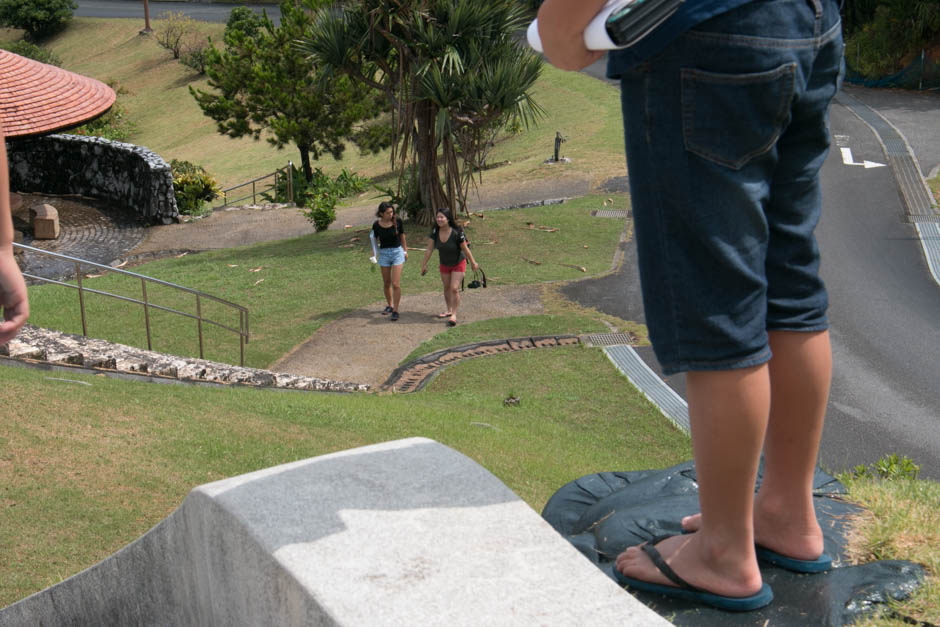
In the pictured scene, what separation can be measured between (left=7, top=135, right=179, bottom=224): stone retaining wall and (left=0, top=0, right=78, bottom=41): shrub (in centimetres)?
3386

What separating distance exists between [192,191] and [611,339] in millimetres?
15245

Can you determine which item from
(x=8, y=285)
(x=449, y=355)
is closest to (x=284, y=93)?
(x=449, y=355)

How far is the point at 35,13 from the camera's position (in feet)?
173

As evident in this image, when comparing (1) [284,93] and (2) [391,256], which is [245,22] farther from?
(2) [391,256]

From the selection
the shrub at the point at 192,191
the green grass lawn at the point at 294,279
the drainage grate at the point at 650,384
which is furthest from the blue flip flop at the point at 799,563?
the shrub at the point at 192,191

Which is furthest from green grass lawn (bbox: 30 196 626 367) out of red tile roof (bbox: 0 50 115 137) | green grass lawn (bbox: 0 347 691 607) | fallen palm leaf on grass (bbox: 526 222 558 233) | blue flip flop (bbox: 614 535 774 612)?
blue flip flop (bbox: 614 535 774 612)

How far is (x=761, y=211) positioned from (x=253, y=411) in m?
6.13

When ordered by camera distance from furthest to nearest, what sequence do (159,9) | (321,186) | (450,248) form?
(159,9)
(321,186)
(450,248)

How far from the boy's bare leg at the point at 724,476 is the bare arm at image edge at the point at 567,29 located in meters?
0.78

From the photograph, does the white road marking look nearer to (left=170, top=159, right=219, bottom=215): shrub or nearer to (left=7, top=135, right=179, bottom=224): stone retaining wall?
(left=170, top=159, right=219, bottom=215): shrub

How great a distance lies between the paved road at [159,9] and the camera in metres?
50.7

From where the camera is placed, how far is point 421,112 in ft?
58.6

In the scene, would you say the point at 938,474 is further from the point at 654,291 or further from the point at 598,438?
the point at 654,291

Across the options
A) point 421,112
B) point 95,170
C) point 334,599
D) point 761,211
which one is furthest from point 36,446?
point 95,170
